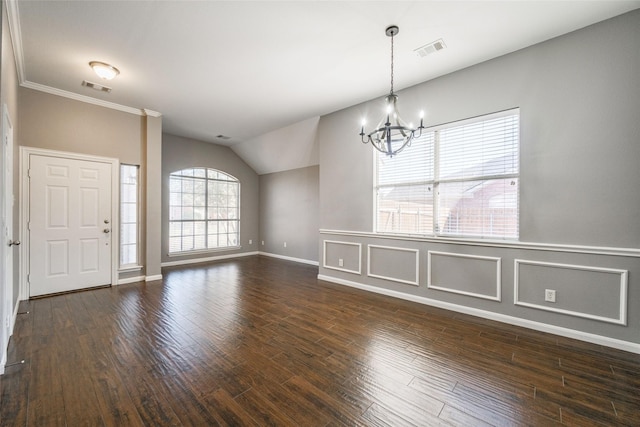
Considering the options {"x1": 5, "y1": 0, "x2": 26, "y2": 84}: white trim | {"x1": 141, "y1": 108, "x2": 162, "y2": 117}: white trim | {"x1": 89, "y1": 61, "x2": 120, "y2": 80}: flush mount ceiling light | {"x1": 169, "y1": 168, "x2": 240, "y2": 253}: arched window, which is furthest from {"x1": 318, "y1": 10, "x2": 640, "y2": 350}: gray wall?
{"x1": 169, "y1": 168, "x2": 240, "y2": 253}: arched window

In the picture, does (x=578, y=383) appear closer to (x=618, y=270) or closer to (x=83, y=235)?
(x=618, y=270)

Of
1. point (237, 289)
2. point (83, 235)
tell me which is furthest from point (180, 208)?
point (237, 289)

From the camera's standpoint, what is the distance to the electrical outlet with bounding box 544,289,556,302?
2.70 m

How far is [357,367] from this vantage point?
7.02ft

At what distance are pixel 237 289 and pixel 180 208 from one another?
3183 millimetres

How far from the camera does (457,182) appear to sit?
3.37 metres

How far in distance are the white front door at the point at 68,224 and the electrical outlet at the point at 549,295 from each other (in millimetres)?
6012

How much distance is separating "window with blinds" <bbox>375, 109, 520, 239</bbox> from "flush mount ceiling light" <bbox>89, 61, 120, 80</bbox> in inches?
→ 145

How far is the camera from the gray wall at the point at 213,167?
19.7ft

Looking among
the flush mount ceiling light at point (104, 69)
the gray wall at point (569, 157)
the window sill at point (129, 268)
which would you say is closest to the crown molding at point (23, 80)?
the flush mount ceiling light at point (104, 69)

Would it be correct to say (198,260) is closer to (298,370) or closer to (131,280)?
(131,280)

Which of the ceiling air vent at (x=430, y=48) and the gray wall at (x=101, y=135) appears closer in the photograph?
the ceiling air vent at (x=430, y=48)

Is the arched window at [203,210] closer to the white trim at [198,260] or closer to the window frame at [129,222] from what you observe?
the white trim at [198,260]

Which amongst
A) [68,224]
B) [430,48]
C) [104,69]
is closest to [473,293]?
[430,48]
